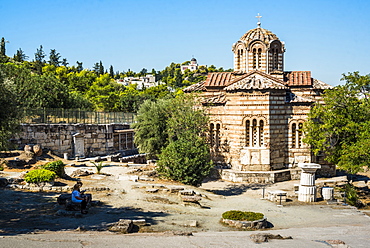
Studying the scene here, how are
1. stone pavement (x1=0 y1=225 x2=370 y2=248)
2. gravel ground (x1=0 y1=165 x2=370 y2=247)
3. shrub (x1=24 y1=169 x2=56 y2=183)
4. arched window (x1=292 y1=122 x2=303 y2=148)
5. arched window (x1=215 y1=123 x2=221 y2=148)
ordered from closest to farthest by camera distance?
stone pavement (x1=0 y1=225 x2=370 y2=248) < gravel ground (x1=0 y1=165 x2=370 y2=247) < shrub (x1=24 y1=169 x2=56 y2=183) < arched window (x1=292 y1=122 x2=303 y2=148) < arched window (x1=215 y1=123 x2=221 y2=148)

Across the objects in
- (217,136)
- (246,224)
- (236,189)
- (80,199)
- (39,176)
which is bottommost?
(236,189)

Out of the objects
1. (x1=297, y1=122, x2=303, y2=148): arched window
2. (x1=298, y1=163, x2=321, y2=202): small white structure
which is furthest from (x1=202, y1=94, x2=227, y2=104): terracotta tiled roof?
A: (x1=298, y1=163, x2=321, y2=202): small white structure

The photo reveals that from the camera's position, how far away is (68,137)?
1211 inches

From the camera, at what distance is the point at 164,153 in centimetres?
2162

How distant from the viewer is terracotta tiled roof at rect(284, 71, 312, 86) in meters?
28.8

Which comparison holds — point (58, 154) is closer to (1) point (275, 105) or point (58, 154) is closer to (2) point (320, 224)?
(1) point (275, 105)

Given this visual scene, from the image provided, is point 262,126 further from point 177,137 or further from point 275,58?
point 275,58

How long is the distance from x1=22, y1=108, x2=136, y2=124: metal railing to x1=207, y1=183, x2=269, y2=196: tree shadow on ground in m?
15.3

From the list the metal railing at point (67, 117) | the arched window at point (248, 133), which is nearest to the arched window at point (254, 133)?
the arched window at point (248, 133)

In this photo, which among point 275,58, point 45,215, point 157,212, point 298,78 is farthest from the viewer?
point 275,58

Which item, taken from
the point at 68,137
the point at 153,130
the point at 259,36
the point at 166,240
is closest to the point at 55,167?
the point at 153,130

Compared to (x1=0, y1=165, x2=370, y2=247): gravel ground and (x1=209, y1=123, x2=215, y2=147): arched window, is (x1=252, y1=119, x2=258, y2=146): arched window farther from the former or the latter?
(x1=0, y1=165, x2=370, y2=247): gravel ground

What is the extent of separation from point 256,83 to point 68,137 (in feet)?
49.9

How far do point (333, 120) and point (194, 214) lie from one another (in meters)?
12.7
